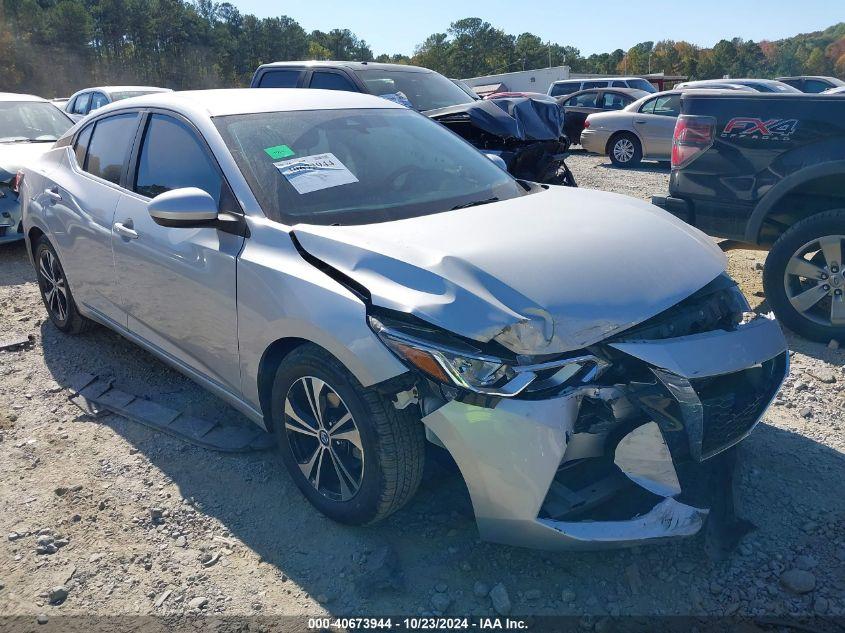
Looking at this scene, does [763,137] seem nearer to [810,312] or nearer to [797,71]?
[810,312]

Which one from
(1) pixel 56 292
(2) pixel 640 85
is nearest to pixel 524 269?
(1) pixel 56 292

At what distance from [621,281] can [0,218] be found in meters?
7.05

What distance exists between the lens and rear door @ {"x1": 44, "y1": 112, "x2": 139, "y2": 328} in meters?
3.91

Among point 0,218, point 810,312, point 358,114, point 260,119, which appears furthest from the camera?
point 0,218

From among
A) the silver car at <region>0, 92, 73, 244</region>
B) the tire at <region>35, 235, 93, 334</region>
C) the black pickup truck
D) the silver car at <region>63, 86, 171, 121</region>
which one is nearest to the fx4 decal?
the black pickup truck

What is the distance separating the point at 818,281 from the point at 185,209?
3935 mm

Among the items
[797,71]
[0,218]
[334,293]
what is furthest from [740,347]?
[797,71]

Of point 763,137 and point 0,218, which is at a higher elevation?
point 763,137

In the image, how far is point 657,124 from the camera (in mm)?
12945

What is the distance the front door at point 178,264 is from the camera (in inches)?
120

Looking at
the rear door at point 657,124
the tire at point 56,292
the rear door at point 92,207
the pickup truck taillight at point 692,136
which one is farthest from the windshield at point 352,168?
the rear door at point 657,124

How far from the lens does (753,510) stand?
2811 mm

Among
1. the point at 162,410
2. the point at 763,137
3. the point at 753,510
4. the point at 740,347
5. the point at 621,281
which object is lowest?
the point at 162,410

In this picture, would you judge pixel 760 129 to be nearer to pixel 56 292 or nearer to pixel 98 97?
pixel 56 292
